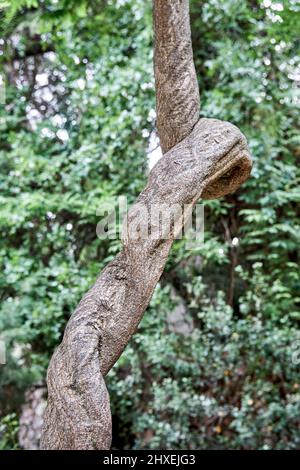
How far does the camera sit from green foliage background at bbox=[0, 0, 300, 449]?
440 cm

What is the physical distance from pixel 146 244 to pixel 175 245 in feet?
8.96

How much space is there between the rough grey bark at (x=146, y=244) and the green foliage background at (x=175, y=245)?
2.24 meters

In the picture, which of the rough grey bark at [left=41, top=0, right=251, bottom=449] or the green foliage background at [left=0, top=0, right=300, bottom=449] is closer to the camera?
the rough grey bark at [left=41, top=0, right=251, bottom=449]

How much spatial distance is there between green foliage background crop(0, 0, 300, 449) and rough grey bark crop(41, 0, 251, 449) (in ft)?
7.35

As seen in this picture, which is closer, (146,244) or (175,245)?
(146,244)

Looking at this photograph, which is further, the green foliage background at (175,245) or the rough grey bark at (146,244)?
the green foliage background at (175,245)

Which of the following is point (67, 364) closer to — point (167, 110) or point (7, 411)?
point (167, 110)

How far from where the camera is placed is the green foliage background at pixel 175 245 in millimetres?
4402

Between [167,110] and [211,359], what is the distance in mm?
2657

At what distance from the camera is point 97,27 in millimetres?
5012

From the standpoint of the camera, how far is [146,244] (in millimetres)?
1905

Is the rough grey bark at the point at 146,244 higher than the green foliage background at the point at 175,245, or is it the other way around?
the rough grey bark at the point at 146,244

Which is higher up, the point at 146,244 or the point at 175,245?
the point at 146,244

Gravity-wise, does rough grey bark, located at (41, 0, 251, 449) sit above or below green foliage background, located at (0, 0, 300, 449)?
above
